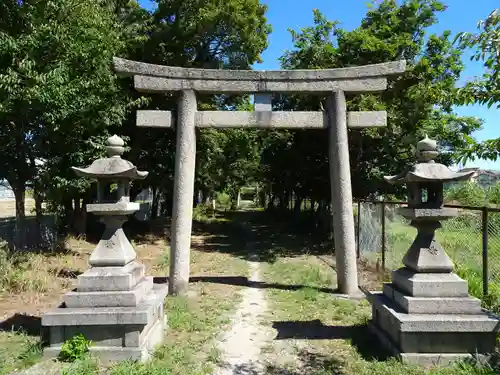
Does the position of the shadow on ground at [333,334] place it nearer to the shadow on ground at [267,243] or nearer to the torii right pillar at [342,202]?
the torii right pillar at [342,202]

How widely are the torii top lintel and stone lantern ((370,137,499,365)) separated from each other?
135 inches

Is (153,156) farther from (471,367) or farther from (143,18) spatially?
(471,367)

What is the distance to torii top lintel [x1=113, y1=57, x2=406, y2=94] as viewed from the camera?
8.12m

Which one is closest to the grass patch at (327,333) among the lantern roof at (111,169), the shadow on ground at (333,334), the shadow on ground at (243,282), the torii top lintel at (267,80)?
the shadow on ground at (333,334)

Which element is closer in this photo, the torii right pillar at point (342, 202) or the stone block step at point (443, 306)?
the stone block step at point (443, 306)

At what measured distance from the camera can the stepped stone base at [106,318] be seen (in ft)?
15.6

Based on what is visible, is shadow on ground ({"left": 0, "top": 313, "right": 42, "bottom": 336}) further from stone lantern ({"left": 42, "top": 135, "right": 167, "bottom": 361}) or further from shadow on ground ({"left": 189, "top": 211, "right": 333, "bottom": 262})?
shadow on ground ({"left": 189, "top": 211, "right": 333, "bottom": 262})

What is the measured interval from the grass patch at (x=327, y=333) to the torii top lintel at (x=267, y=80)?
439 centimetres

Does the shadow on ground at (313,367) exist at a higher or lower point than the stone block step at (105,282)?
lower

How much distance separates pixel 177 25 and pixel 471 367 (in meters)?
14.5

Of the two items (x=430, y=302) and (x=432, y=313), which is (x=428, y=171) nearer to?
(x=430, y=302)

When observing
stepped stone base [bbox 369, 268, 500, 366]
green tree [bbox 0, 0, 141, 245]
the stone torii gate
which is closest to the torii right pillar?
the stone torii gate

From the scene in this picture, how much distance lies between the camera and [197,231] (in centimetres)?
2089

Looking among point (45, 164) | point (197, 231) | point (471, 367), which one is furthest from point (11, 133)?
Result: point (197, 231)
